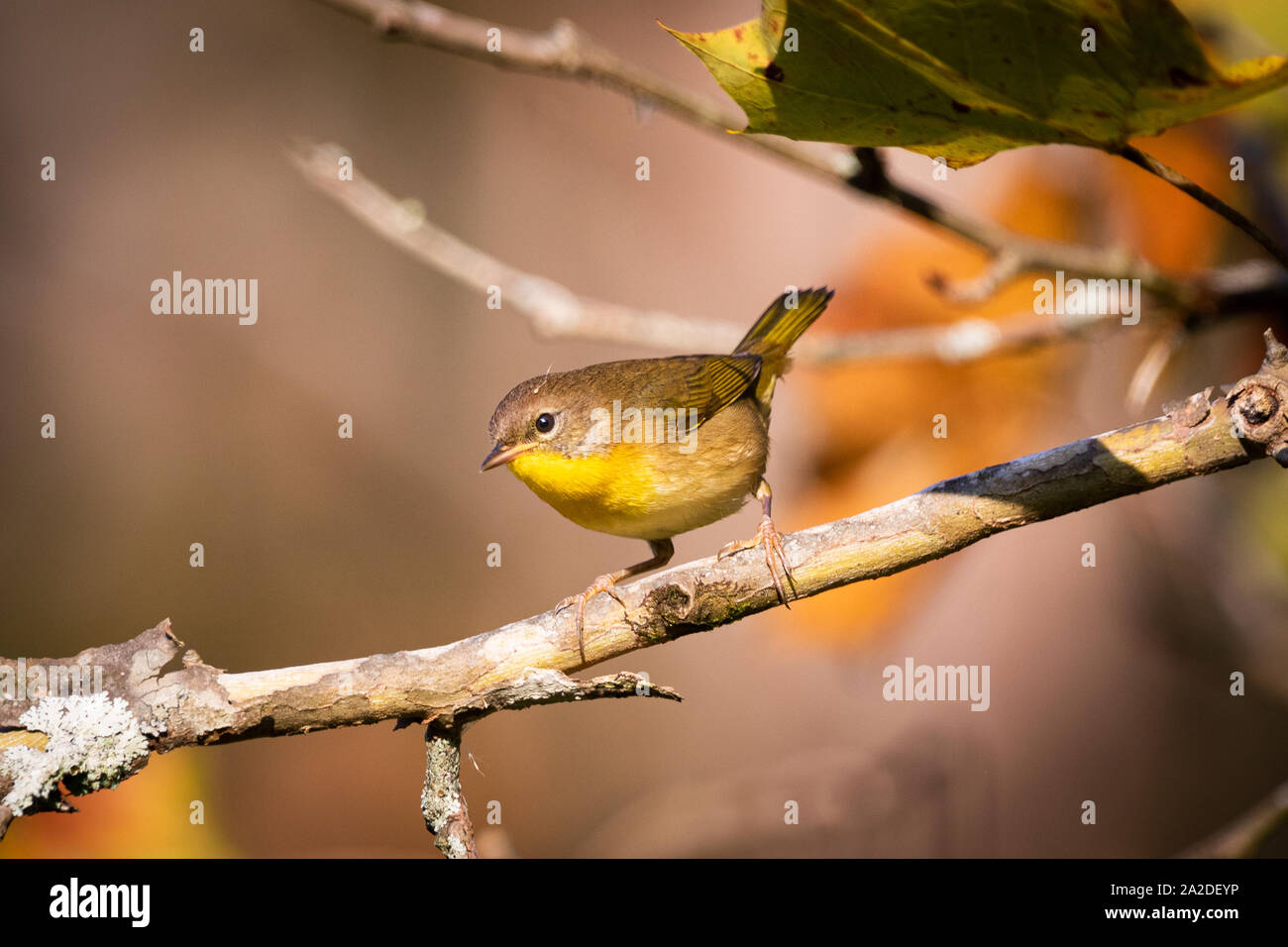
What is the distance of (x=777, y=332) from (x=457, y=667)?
2489 mm

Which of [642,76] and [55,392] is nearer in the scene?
[642,76]

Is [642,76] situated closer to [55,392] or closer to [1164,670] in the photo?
[1164,670]

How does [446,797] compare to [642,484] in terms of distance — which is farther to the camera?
[642,484]

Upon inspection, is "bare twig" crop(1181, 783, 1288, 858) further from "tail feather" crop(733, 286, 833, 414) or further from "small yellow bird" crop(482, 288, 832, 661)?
"tail feather" crop(733, 286, 833, 414)

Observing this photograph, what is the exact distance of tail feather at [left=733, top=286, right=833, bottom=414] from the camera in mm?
4102

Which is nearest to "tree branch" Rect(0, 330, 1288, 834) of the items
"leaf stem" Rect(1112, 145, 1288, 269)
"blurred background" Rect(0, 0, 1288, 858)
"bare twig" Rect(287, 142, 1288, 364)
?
"leaf stem" Rect(1112, 145, 1288, 269)

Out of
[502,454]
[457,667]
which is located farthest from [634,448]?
[457,667]

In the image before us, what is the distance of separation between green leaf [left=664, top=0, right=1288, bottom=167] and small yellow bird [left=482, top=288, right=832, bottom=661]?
170cm

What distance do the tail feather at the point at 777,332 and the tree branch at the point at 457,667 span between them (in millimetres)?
2050

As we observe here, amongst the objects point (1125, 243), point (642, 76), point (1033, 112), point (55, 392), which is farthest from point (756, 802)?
point (55, 392)

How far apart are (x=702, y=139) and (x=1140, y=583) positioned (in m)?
3.44

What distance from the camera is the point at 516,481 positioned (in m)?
5.71

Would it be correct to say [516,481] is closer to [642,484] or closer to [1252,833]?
[642,484]

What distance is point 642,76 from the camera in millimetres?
2229
